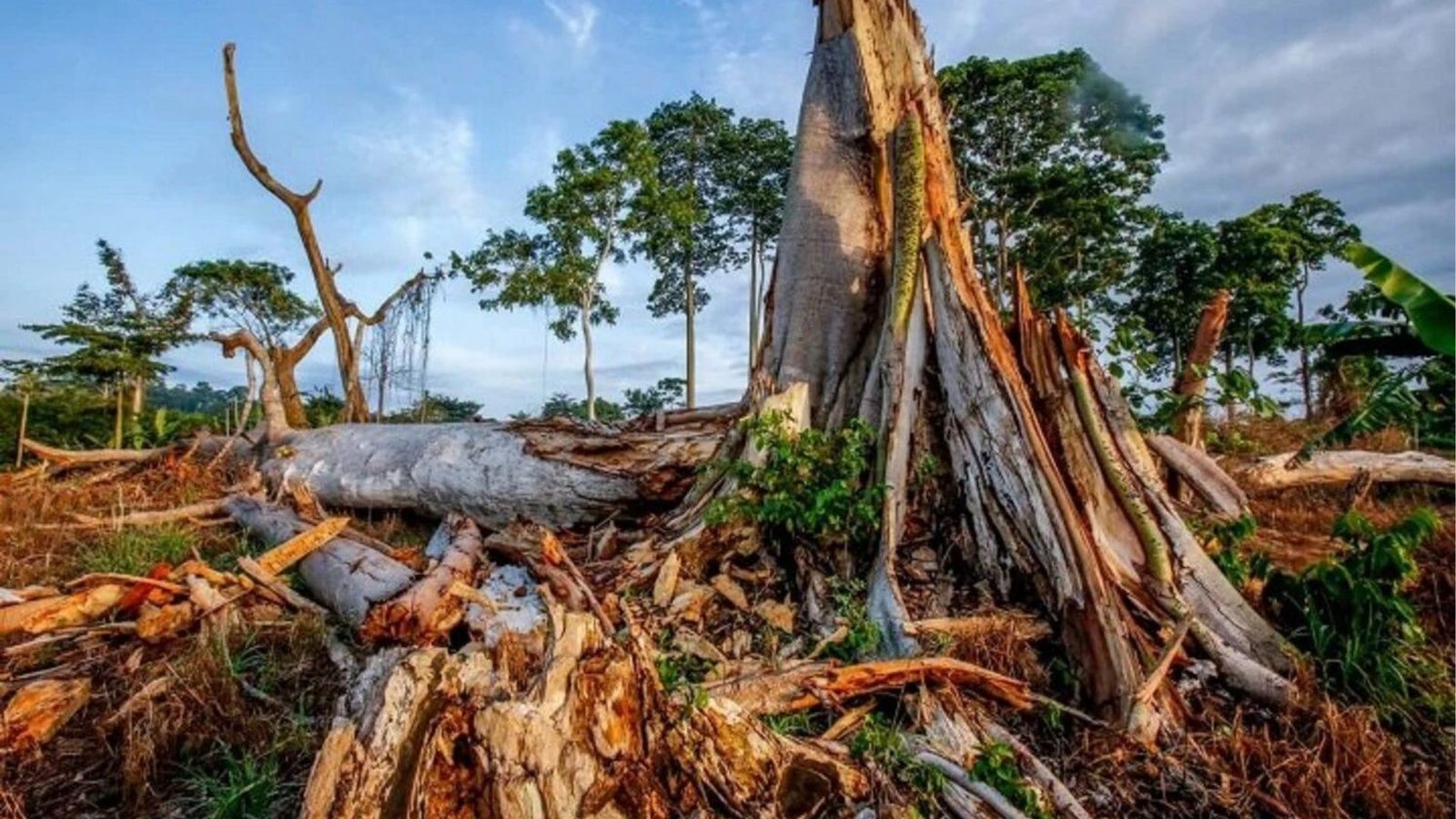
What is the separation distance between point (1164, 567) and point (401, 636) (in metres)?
3.21

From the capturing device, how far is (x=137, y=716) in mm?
2482

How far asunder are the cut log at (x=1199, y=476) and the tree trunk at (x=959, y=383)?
0.82m

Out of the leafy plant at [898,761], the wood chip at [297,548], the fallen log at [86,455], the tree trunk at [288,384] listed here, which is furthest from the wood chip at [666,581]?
the tree trunk at [288,384]

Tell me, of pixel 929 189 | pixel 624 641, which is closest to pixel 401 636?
pixel 624 641

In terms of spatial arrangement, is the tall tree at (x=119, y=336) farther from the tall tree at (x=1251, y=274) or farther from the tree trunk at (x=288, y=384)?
the tall tree at (x=1251, y=274)

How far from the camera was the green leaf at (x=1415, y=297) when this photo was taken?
2467 millimetres

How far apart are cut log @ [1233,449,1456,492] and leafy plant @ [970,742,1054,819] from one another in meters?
5.75

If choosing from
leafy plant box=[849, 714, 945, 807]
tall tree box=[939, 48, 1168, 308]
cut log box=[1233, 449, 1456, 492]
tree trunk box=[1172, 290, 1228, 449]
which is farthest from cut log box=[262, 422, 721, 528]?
tall tree box=[939, 48, 1168, 308]

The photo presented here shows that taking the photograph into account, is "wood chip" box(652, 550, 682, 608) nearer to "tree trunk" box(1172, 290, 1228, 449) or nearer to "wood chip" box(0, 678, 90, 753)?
"wood chip" box(0, 678, 90, 753)

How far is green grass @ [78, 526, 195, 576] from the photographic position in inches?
163

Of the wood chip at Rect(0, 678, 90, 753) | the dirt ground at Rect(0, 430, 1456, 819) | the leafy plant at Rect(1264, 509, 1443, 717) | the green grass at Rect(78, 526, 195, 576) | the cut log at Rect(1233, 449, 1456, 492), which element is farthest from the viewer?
the cut log at Rect(1233, 449, 1456, 492)

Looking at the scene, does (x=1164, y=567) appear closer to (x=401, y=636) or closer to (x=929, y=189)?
(x=929, y=189)

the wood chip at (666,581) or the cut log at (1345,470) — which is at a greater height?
the cut log at (1345,470)

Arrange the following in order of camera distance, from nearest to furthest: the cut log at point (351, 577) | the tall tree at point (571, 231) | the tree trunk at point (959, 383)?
1. the tree trunk at point (959, 383)
2. the cut log at point (351, 577)
3. the tall tree at point (571, 231)
